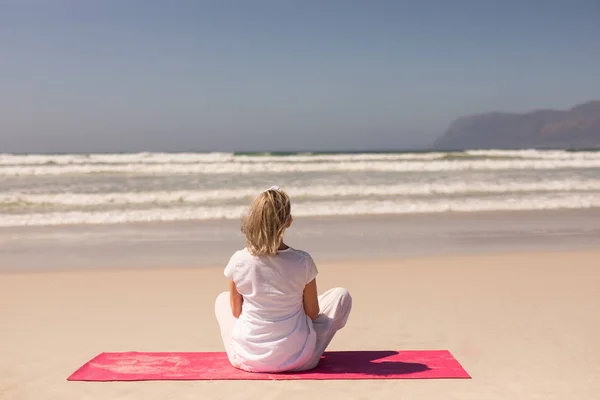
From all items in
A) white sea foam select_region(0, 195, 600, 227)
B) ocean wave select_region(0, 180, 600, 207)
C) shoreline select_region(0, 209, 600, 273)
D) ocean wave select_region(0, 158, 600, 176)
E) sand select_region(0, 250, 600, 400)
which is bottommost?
sand select_region(0, 250, 600, 400)

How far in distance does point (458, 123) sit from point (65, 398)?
4608 inches

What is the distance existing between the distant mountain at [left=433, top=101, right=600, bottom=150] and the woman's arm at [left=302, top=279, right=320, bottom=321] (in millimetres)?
63778

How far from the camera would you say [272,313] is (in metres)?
3.75

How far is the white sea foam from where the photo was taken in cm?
1160

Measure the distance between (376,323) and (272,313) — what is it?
159 cm

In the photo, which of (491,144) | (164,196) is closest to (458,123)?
(491,144)

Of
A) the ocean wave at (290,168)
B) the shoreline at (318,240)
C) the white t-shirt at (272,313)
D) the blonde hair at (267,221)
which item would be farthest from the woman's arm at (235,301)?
the ocean wave at (290,168)

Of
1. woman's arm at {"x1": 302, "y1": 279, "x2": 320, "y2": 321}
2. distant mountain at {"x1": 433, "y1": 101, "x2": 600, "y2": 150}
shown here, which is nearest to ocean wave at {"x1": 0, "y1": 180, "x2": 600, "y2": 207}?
woman's arm at {"x1": 302, "y1": 279, "x2": 320, "y2": 321}

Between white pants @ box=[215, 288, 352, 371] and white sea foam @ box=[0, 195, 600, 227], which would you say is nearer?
white pants @ box=[215, 288, 352, 371]

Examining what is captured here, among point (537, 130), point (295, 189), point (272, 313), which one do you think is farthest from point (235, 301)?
point (537, 130)

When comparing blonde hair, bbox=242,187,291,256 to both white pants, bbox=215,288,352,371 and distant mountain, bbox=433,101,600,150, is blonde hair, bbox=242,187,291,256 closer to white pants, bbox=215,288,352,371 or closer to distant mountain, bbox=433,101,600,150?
white pants, bbox=215,288,352,371

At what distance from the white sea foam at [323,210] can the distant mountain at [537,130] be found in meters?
53.0

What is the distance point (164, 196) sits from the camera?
14.8 m

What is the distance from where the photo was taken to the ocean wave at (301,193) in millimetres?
14250
